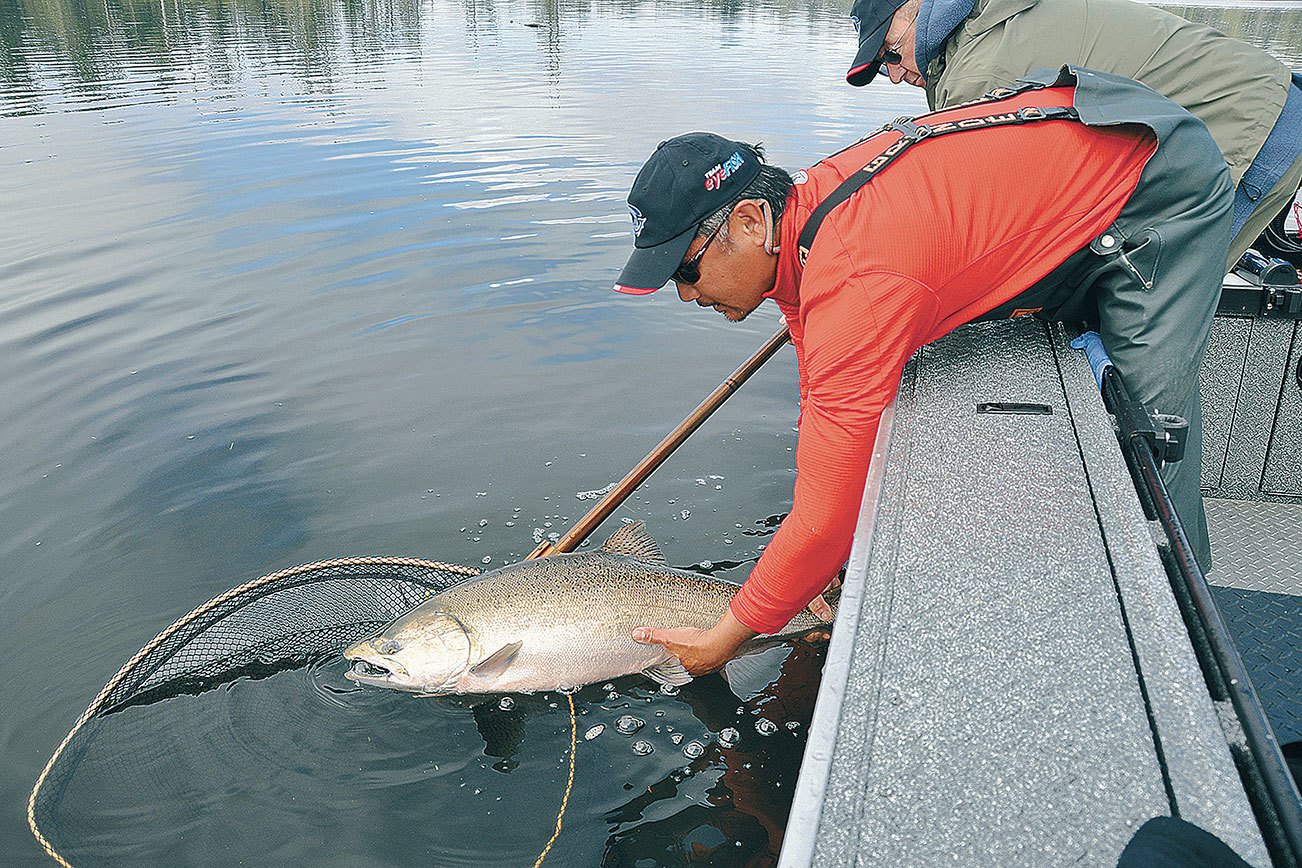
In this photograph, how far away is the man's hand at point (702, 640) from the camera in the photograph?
116 inches

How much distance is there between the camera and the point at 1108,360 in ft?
9.16

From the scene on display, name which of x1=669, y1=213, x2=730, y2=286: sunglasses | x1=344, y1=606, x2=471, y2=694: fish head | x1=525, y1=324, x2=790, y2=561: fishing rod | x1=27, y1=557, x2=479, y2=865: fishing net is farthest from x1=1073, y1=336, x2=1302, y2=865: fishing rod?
x1=27, y1=557, x2=479, y2=865: fishing net

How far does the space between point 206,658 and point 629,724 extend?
Answer: 1731 mm

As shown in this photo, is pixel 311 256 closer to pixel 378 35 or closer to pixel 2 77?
pixel 2 77

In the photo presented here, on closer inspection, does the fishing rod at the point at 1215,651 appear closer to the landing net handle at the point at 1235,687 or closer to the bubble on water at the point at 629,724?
the landing net handle at the point at 1235,687

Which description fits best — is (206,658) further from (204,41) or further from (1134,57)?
(204,41)

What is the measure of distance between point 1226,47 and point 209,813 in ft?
15.2

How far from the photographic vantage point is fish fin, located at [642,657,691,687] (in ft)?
12.0

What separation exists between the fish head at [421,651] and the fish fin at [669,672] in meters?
0.72

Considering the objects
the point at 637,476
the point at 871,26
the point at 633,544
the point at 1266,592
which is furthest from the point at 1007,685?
the point at 871,26

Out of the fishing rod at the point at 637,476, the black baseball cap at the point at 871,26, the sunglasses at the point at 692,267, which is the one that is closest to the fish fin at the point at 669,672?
Answer: the fishing rod at the point at 637,476

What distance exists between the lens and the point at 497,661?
3486mm

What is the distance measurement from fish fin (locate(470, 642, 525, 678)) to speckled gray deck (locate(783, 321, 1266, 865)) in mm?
1791

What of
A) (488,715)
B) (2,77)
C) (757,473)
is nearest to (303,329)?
(757,473)
